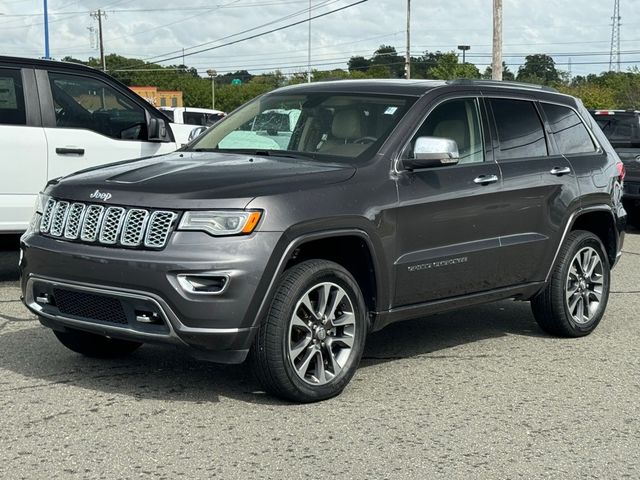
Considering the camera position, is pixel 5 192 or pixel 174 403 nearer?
pixel 174 403

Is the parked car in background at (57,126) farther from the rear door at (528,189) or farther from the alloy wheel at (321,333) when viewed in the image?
the alloy wheel at (321,333)

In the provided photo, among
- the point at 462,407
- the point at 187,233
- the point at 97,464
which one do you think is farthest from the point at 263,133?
the point at 97,464

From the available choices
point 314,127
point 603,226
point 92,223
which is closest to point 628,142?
point 603,226

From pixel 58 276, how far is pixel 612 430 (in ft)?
9.79

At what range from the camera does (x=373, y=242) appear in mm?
5770

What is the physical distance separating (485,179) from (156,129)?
4169mm

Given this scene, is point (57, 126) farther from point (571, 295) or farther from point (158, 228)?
point (571, 295)

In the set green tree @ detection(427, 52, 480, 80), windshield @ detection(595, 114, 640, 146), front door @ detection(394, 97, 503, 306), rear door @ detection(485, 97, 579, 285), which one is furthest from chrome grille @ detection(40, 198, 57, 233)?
green tree @ detection(427, 52, 480, 80)

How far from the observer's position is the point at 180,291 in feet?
16.8

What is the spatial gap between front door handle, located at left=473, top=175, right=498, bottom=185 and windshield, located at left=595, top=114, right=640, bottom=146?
9.50m

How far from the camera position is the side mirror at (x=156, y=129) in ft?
31.9

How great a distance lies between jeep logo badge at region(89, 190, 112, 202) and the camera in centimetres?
544

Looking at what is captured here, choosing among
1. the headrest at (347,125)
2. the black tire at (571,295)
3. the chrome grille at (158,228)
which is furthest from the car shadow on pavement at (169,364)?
the headrest at (347,125)

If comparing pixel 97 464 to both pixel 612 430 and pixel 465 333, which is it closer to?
pixel 612 430
